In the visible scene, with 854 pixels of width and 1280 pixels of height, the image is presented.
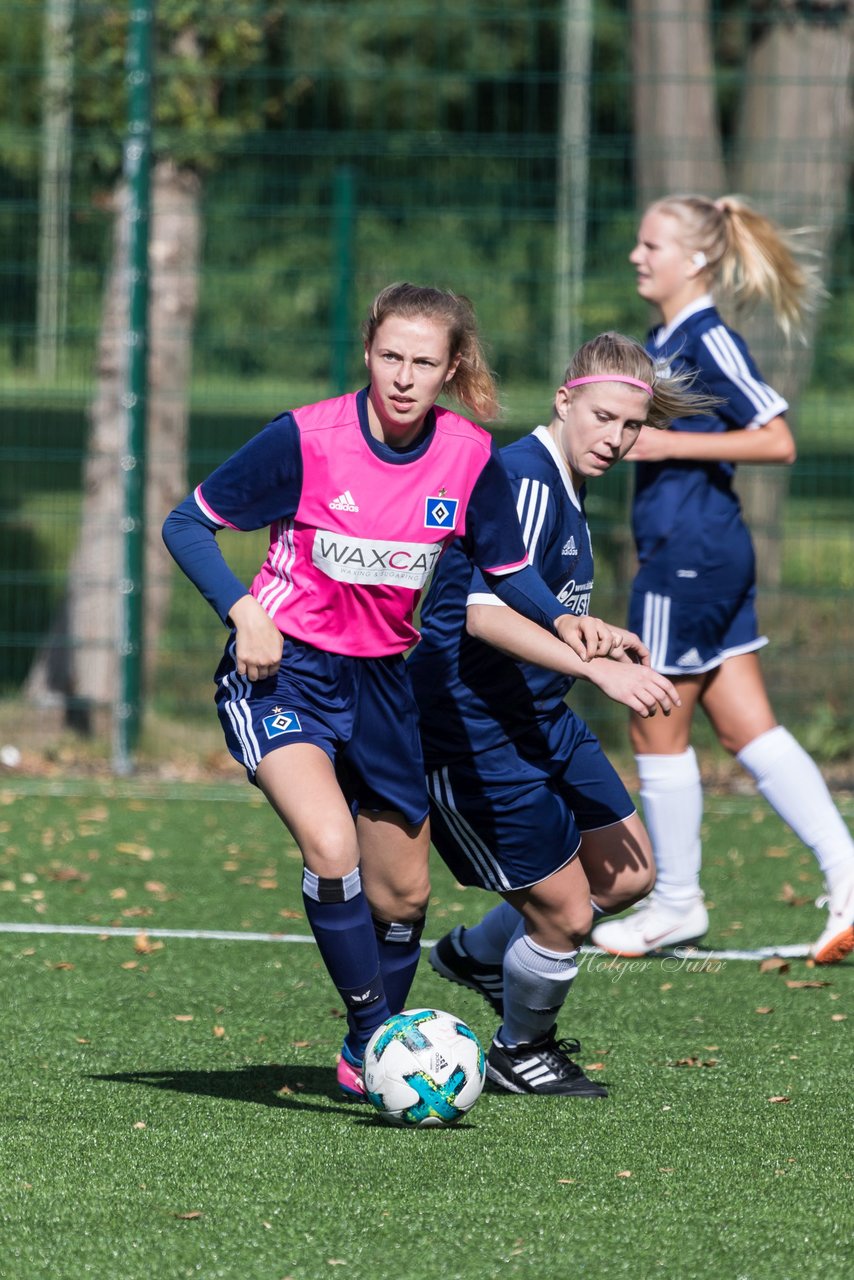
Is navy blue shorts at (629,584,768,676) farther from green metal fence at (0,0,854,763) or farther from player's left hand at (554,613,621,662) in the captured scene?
green metal fence at (0,0,854,763)

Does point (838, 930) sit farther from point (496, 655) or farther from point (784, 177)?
point (784, 177)

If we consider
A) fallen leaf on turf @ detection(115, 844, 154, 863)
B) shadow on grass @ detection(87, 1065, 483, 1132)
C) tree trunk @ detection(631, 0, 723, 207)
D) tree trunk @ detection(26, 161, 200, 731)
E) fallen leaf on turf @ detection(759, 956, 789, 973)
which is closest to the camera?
shadow on grass @ detection(87, 1065, 483, 1132)

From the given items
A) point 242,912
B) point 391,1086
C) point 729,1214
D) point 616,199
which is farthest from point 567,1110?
point 616,199

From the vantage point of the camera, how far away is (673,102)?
948cm

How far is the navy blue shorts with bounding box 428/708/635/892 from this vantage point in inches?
163

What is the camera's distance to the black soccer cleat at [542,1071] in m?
4.18

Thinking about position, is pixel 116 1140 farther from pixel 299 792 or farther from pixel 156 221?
pixel 156 221

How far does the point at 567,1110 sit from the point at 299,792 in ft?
3.11

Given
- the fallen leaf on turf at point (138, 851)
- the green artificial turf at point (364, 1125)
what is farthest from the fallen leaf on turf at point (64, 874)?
the fallen leaf on turf at point (138, 851)

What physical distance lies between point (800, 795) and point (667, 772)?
0.41 metres

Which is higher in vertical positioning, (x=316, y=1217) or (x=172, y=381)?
(x=172, y=381)

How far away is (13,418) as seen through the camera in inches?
362

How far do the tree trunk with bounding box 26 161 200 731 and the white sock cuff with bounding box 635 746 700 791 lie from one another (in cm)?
401

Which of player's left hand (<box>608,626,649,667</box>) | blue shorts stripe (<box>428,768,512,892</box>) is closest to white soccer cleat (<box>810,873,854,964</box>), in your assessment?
blue shorts stripe (<box>428,768,512,892</box>)
